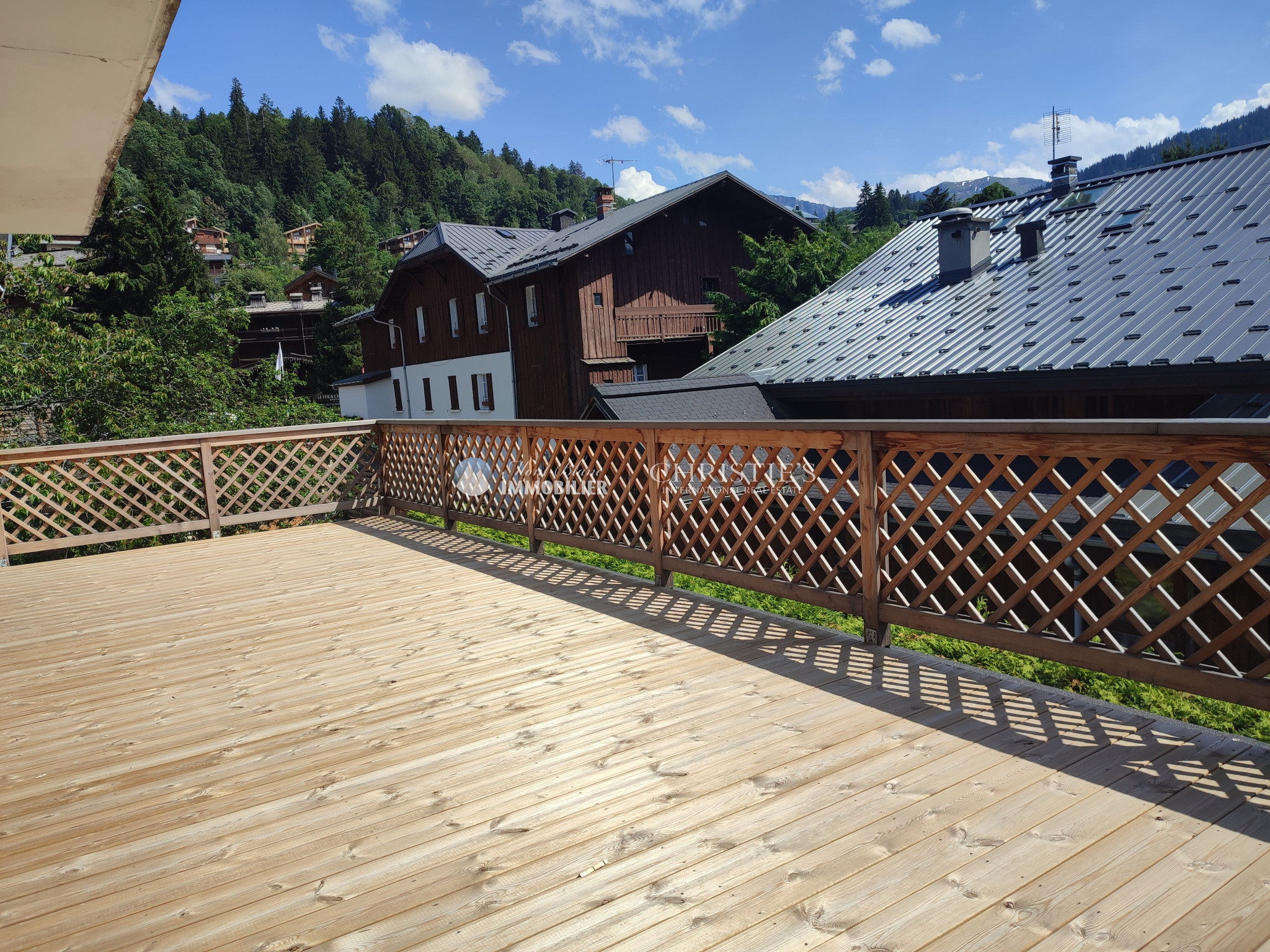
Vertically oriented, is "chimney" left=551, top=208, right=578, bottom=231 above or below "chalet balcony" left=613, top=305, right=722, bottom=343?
above

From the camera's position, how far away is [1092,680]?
3.89 meters

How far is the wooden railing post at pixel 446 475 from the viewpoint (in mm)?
6980

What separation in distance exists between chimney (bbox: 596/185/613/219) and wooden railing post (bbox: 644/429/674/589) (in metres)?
21.6

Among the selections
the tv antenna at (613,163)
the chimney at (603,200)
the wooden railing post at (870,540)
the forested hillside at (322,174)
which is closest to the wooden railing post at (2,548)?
the wooden railing post at (870,540)

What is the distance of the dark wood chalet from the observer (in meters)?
19.6

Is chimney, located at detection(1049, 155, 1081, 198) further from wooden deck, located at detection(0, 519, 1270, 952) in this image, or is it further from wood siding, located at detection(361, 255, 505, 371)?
wooden deck, located at detection(0, 519, 1270, 952)

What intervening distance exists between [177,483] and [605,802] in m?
7.18

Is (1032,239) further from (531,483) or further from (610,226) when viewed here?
(610,226)

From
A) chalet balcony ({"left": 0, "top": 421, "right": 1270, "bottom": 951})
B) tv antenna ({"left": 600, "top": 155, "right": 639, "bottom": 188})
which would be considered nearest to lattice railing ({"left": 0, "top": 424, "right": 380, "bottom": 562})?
chalet balcony ({"left": 0, "top": 421, "right": 1270, "bottom": 951})

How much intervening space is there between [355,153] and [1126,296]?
88.1m

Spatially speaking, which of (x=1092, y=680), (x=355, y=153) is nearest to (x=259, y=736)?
(x=1092, y=680)

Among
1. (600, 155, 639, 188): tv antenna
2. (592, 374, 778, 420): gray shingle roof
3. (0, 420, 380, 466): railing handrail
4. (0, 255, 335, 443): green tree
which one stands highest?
(600, 155, 639, 188): tv antenna

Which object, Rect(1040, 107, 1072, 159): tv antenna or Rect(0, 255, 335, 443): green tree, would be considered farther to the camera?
Rect(1040, 107, 1072, 159): tv antenna

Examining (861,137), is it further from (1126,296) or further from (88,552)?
(88,552)
